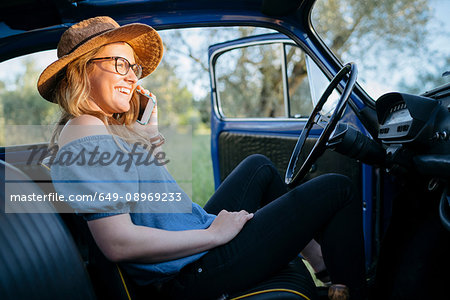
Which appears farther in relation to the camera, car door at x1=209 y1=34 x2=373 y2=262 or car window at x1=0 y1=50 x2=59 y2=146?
car window at x1=0 y1=50 x2=59 y2=146

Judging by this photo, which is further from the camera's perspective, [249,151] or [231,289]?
[249,151]

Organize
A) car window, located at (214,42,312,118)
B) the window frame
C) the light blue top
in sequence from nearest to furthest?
the light blue top
the window frame
car window, located at (214,42,312,118)

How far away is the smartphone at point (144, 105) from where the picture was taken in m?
1.73

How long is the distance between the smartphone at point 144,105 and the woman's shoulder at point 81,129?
1.44 feet

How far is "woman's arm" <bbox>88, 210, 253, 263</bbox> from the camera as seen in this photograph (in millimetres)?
1128

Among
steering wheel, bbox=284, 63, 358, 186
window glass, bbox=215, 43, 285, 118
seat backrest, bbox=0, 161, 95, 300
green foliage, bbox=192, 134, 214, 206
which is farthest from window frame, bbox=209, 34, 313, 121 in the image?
window glass, bbox=215, 43, 285, 118

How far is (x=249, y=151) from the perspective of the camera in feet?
8.64

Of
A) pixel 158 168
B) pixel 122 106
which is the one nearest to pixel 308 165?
pixel 158 168

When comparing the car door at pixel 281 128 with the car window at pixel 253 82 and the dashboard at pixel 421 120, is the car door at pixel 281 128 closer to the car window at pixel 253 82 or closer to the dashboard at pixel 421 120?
the dashboard at pixel 421 120

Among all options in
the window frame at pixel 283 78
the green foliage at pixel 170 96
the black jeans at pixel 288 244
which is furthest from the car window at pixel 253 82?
the black jeans at pixel 288 244

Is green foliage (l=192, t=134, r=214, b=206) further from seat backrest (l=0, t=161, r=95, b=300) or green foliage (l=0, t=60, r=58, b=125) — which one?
seat backrest (l=0, t=161, r=95, b=300)

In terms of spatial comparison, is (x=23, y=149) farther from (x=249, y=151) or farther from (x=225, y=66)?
(x=225, y=66)

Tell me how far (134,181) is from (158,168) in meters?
0.18

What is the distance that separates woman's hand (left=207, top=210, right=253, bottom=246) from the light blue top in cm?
9
